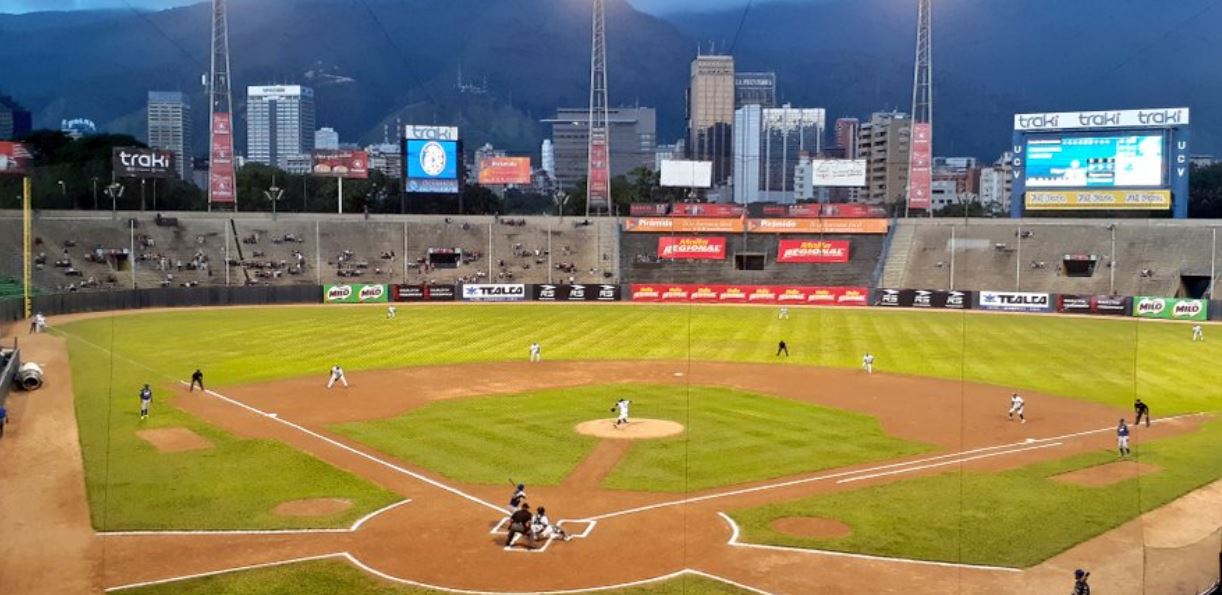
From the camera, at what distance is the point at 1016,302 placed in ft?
262

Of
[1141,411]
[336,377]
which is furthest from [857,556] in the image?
[336,377]

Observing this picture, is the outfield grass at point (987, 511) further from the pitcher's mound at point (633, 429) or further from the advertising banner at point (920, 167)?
the advertising banner at point (920, 167)

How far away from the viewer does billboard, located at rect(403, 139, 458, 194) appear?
331 feet

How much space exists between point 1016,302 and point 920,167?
1850cm

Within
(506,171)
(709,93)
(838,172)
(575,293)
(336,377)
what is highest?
(709,93)

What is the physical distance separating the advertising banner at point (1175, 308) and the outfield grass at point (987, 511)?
50.7 meters

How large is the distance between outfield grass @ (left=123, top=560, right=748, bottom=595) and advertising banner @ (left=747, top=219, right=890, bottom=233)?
83.9 metres

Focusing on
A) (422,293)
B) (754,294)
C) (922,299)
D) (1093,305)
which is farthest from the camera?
(754,294)

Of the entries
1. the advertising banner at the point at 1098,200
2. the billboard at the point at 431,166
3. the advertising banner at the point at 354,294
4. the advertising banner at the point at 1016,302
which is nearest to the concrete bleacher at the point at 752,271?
the advertising banner at the point at 1016,302

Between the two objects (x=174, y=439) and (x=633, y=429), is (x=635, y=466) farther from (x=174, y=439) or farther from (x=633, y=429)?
(x=174, y=439)

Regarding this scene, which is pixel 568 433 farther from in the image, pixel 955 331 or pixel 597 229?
pixel 597 229

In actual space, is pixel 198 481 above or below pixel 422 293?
below

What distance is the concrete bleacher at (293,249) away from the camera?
8175 centimetres

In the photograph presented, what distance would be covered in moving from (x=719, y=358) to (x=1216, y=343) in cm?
3094
